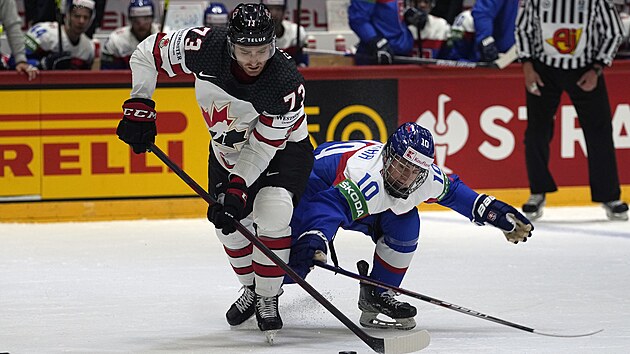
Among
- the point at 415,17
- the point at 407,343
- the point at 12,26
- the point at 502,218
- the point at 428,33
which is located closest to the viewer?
the point at 407,343

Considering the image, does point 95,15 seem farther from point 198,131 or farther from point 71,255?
point 71,255

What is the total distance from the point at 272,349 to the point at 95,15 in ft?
17.5

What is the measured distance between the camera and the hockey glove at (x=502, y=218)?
13.4 ft

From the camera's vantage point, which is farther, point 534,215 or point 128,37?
point 128,37

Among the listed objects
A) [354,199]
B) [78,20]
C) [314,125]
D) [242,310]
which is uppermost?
[78,20]

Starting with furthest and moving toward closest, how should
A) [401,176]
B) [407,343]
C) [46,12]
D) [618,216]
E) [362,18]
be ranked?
[46,12] → [362,18] → [618,216] → [401,176] → [407,343]

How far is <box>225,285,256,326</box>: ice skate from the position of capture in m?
4.20

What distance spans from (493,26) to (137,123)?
4.62 meters

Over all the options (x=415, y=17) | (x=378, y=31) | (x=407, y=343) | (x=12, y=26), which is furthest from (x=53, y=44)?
(x=407, y=343)

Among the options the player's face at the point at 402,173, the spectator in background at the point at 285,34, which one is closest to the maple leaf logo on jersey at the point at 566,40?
the spectator in background at the point at 285,34

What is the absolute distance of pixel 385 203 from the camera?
4027 millimetres

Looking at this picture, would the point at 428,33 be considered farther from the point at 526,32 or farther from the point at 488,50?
the point at 526,32

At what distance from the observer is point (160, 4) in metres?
8.86

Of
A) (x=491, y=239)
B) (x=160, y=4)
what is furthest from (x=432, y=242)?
(x=160, y=4)
